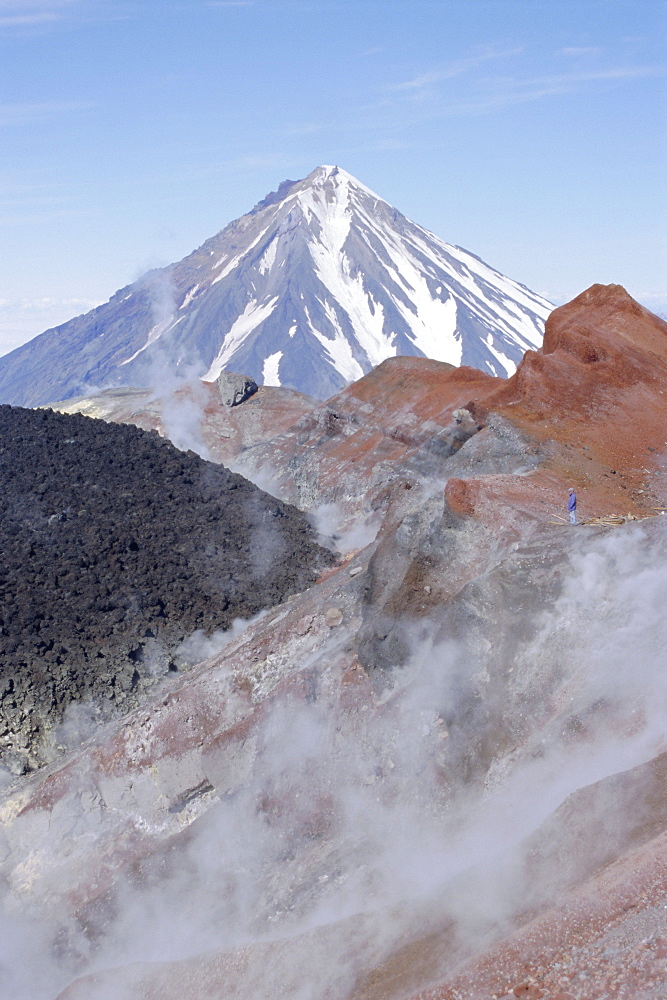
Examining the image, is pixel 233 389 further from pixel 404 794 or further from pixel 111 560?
pixel 404 794

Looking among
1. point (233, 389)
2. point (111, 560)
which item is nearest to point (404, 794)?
point (111, 560)

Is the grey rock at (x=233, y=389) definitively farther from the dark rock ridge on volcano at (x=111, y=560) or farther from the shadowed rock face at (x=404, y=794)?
the shadowed rock face at (x=404, y=794)

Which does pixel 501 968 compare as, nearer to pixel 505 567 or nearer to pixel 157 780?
pixel 505 567

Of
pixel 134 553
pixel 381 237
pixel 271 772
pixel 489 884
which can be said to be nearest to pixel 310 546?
pixel 134 553

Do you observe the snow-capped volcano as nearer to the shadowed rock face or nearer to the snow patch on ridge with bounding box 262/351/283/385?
the snow patch on ridge with bounding box 262/351/283/385

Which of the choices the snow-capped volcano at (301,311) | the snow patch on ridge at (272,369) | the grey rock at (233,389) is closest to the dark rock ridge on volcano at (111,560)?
the grey rock at (233,389)
